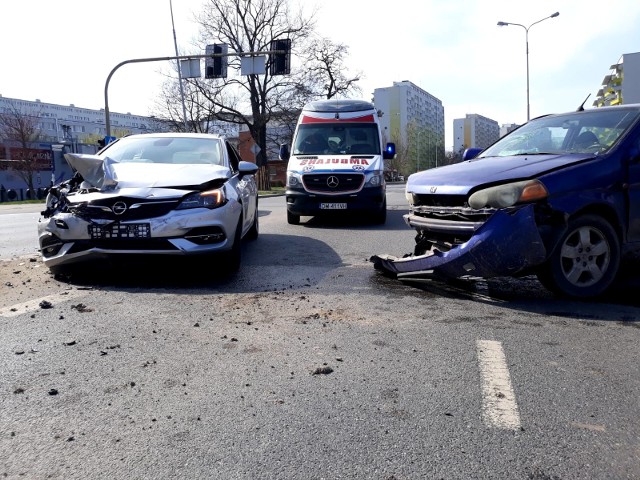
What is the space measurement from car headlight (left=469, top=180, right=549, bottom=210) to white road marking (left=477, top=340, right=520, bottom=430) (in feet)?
4.40

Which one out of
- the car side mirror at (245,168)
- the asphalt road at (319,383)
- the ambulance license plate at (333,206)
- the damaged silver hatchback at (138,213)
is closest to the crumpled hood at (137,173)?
the damaged silver hatchback at (138,213)

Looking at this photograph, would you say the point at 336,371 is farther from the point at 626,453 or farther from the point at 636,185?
the point at 636,185

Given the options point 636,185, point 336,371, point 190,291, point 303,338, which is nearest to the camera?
point 336,371

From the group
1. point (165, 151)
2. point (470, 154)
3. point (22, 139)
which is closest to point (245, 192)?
point (165, 151)

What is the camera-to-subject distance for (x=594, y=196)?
4.83 meters

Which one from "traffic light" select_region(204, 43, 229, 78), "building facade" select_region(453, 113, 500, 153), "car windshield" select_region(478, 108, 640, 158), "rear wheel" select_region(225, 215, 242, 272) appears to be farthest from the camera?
"building facade" select_region(453, 113, 500, 153)

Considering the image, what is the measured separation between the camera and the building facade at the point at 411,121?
11460 centimetres

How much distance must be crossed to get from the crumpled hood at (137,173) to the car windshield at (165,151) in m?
0.38

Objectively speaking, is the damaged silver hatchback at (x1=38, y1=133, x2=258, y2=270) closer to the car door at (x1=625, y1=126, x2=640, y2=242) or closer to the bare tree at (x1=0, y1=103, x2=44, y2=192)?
the car door at (x1=625, y1=126, x2=640, y2=242)

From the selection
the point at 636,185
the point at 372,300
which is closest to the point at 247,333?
the point at 372,300

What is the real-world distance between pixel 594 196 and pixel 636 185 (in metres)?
0.53

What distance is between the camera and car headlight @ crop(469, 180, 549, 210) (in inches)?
181

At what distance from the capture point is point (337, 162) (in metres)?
11.9

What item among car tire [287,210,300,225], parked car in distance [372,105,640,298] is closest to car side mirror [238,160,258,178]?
parked car in distance [372,105,640,298]
